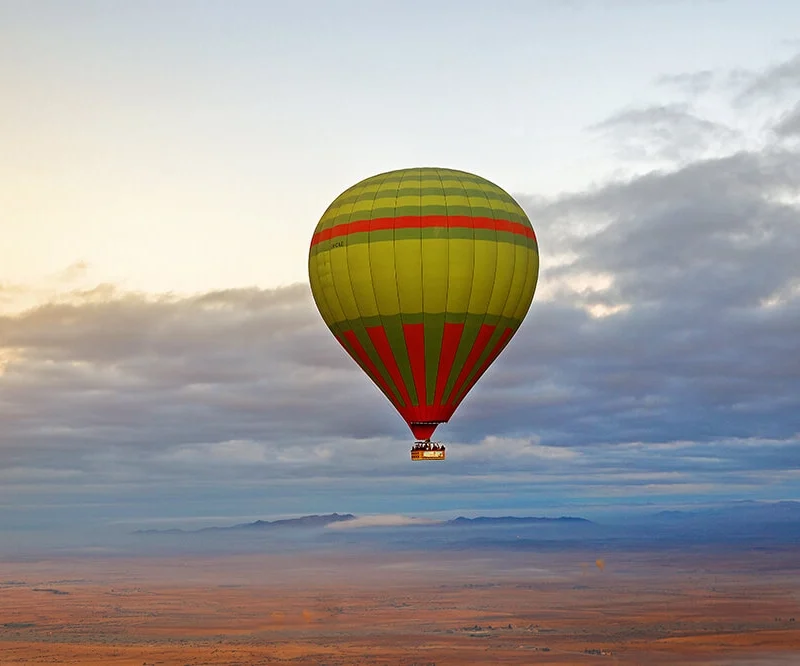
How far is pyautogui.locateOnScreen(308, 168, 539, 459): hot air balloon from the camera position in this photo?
49.5 m

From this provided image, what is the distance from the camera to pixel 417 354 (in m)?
50.5

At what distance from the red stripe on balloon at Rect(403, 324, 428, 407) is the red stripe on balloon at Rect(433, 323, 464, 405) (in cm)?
63

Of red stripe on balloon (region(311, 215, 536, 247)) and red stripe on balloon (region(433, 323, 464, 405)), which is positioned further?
red stripe on balloon (region(433, 323, 464, 405))

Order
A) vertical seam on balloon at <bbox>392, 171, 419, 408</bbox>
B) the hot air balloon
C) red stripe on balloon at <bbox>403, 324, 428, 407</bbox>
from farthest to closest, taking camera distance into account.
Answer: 1. red stripe on balloon at <bbox>403, 324, 428, 407</bbox>
2. the hot air balloon
3. vertical seam on balloon at <bbox>392, 171, 419, 408</bbox>

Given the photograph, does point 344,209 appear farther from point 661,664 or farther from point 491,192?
point 661,664

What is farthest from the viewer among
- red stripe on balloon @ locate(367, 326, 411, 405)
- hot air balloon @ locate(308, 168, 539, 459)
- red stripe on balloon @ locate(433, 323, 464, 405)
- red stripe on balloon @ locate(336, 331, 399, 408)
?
red stripe on balloon @ locate(336, 331, 399, 408)

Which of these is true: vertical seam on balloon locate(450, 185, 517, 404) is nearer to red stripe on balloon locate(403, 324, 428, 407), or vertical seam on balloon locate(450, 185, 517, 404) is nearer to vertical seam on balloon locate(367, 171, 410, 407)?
red stripe on balloon locate(403, 324, 428, 407)

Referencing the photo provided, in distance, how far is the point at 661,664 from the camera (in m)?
198

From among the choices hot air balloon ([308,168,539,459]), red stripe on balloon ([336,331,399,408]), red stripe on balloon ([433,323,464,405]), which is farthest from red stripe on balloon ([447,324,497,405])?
red stripe on balloon ([336,331,399,408])

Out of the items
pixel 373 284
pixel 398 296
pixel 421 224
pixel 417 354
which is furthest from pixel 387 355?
pixel 421 224

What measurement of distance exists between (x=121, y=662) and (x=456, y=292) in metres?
162

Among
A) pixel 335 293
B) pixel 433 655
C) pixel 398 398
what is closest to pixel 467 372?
pixel 398 398

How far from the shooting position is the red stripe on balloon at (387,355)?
166 ft

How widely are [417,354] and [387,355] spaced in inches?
55.0
